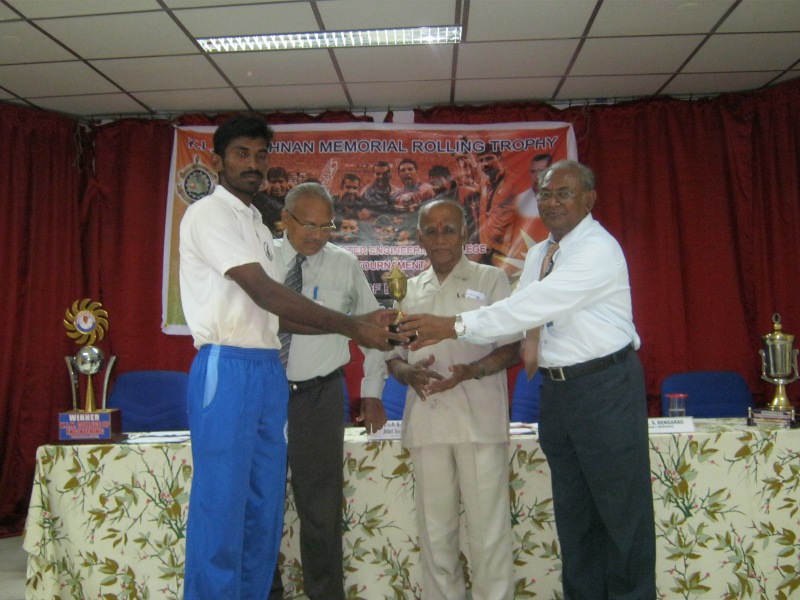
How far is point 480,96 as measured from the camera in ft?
15.2

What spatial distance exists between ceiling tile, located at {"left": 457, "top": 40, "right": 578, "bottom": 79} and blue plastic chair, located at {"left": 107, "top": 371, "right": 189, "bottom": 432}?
2557 mm

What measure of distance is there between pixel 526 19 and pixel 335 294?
194 cm

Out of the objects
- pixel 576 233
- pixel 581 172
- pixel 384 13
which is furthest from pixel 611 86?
pixel 576 233

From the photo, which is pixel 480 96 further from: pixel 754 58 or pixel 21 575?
pixel 21 575

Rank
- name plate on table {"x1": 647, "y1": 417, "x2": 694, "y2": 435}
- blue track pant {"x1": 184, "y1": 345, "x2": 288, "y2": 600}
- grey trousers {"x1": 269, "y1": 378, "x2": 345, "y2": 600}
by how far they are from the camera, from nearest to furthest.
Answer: blue track pant {"x1": 184, "y1": 345, "x2": 288, "y2": 600} < grey trousers {"x1": 269, "y1": 378, "x2": 345, "y2": 600} < name plate on table {"x1": 647, "y1": 417, "x2": 694, "y2": 435}

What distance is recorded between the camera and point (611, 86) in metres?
4.50

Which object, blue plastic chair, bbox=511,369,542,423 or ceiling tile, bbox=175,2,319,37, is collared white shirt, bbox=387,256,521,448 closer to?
blue plastic chair, bbox=511,369,542,423

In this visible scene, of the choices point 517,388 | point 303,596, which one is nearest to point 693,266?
point 517,388

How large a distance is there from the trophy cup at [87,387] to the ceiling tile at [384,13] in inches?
74.4

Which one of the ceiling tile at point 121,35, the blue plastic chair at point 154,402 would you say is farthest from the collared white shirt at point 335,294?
the ceiling tile at point 121,35

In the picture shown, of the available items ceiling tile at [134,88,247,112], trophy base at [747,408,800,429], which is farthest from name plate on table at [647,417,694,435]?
ceiling tile at [134,88,247,112]

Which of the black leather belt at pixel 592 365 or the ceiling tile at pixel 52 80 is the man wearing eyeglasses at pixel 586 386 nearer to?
the black leather belt at pixel 592 365

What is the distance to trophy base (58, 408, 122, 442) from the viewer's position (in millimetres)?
2660

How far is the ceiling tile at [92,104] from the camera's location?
179 inches
